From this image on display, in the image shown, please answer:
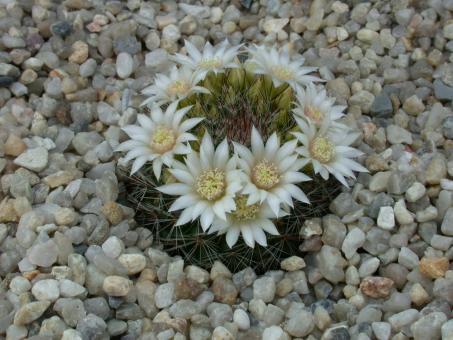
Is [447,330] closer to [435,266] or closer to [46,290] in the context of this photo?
[435,266]

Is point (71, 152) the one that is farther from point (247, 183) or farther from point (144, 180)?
point (247, 183)

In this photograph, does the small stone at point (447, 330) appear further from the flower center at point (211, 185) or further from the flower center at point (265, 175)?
the flower center at point (211, 185)

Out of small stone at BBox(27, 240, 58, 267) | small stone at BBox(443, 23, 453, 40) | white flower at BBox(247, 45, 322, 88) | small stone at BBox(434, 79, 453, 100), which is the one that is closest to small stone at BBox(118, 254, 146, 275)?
small stone at BBox(27, 240, 58, 267)

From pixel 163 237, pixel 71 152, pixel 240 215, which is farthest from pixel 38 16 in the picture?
pixel 240 215

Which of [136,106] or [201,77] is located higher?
[201,77]

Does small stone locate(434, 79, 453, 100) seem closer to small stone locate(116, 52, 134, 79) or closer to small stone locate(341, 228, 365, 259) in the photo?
small stone locate(341, 228, 365, 259)

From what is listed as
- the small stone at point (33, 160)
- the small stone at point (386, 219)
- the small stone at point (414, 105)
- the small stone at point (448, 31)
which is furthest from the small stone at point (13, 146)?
the small stone at point (448, 31)
